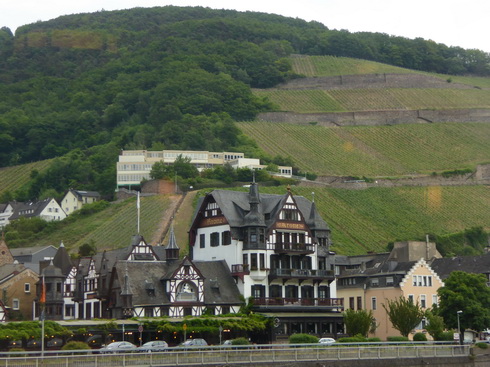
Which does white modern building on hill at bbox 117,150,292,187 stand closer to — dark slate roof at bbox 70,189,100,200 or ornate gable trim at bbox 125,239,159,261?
dark slate roof at bbox 70,189,100,200

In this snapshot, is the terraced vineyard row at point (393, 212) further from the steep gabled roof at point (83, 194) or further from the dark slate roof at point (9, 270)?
the dark slate roof at point (9, 270)

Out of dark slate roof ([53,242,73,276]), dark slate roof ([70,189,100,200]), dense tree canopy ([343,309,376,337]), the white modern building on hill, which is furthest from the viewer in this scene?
dark slate roof ([70,189,100,200])

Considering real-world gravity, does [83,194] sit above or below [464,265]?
above

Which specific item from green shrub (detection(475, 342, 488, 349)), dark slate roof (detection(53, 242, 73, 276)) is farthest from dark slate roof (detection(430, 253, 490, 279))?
dark slate roof (detection(53, 242, 73, 276))

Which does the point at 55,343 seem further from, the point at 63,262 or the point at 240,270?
the point at 63,262

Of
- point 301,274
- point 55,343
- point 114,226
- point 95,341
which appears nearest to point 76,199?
point 114,226

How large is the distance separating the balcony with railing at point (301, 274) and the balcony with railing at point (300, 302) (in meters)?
1.92

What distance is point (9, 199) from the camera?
197875 millimetres

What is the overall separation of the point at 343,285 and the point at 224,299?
2186cm

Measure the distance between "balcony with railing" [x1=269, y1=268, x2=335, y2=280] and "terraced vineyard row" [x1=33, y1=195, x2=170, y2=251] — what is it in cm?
4886

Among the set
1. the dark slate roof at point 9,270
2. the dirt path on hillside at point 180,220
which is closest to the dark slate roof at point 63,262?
the dark slate roof at point 9,270

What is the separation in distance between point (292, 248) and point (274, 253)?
1809mm

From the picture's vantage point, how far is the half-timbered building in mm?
90812

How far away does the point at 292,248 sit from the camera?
93188mm
